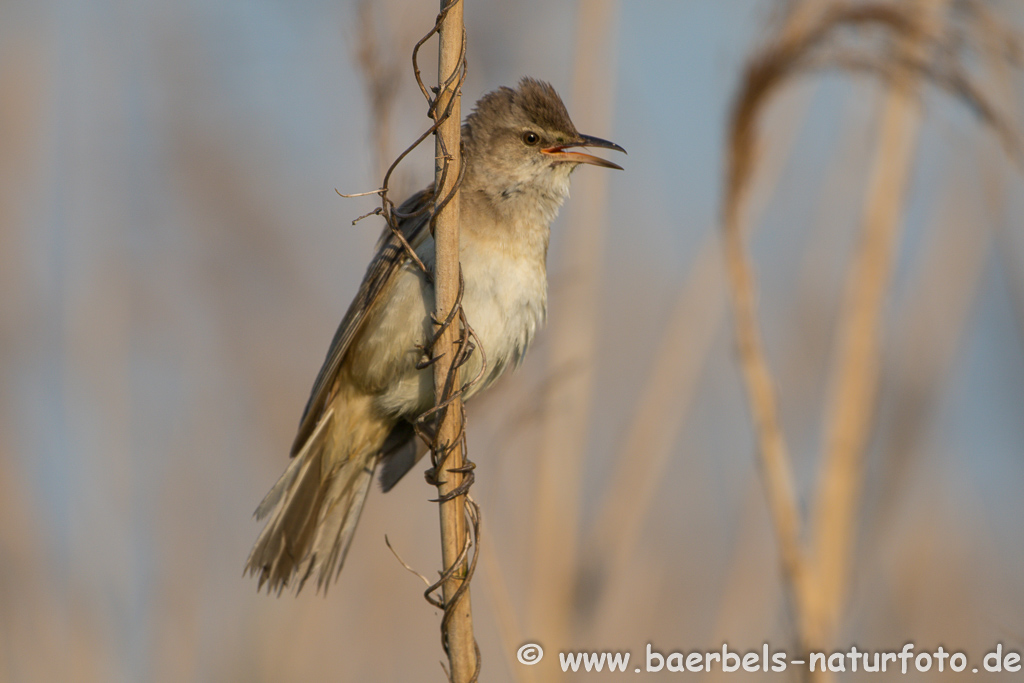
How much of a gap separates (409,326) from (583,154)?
0.85 metres

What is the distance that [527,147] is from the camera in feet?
10.3

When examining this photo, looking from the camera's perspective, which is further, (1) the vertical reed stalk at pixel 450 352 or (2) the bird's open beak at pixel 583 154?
(2) the bird's open beak at pixel 583 154

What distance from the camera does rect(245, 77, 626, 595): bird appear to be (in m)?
2.92

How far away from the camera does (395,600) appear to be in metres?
4.64

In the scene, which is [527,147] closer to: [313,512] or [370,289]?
[370,289]

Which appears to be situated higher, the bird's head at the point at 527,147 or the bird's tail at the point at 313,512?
the bird's head at the point at 527,147

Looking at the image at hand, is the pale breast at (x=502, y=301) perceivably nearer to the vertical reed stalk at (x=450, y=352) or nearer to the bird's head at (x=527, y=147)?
the bird's head at (x=527, y=147)

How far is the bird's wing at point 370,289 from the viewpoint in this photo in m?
2.96

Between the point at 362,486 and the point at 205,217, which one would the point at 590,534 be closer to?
the point at 362,486

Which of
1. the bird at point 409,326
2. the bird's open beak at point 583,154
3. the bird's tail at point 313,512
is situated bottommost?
the bird's tail at point 313,512

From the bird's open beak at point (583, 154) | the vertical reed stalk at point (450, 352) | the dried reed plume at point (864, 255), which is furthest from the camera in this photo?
the bird's open beak at point (583, 154)

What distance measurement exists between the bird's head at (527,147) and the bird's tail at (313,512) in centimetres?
102

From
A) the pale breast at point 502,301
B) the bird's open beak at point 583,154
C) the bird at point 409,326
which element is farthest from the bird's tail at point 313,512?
the bird's open beak at point 583,154

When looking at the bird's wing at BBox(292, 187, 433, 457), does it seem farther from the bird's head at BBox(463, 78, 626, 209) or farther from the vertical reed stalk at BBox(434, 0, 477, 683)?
the vertical reed stalk at BBox(434, 0, 477, 683)
